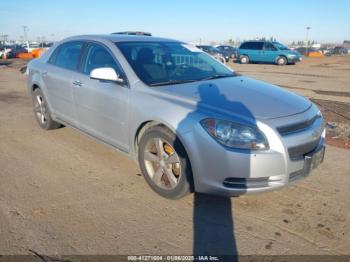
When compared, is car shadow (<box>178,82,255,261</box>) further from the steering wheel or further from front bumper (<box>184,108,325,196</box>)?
the steering wheel

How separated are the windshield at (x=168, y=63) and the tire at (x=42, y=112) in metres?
2.26

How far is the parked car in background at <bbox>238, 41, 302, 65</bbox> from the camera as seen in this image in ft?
86.7

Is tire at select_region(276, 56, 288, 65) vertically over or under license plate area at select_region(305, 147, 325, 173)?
over

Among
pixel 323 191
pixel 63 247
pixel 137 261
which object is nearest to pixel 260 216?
pixel 323 191

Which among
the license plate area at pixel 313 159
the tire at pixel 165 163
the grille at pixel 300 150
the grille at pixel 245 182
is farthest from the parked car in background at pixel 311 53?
the grille at pixel 245 182

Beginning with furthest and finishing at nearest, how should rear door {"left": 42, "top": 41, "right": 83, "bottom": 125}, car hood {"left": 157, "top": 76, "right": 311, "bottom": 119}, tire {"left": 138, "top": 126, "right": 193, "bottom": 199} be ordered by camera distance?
rear door {"left": 42, "top": 41, "right": 83, "bottom": 125} < tire {"left": 138, "top": 126, "right": 193, "bottom": 199} < car hood {"left": 157, "top": 76, "right": 311, "bottom": 119}

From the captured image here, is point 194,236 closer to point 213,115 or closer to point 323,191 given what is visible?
point 213,115

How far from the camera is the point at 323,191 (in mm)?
3902

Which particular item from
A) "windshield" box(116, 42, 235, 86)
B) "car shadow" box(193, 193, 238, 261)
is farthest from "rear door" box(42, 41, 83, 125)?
"car shadow" box(193, 193, 238, 261)

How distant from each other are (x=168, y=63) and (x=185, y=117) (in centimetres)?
130

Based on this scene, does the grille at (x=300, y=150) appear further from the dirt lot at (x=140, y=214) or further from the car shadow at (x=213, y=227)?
the car shadow at (x=213, y=227)

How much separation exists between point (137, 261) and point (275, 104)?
1990 millimetres

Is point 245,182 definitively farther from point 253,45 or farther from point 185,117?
point 253,45

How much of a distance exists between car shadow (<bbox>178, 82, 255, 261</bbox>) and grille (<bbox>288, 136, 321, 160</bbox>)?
43 centimetres
